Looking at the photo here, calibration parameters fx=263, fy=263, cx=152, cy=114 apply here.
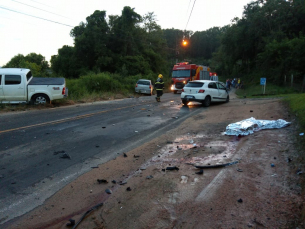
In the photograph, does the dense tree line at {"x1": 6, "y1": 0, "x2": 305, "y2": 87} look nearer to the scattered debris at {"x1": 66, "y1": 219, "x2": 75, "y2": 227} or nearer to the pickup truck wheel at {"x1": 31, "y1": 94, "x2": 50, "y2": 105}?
the pickup truck wheel at {"x1": 31, "y1": 94, "x2": 50, "y2": 105}

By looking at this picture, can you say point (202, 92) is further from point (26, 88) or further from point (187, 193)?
point (187, 193)

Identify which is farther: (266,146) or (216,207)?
(266,146)

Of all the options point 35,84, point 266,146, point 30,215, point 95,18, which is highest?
point 95,18

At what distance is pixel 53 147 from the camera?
7.02 metres

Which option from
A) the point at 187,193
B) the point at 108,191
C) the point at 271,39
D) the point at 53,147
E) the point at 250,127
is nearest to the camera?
the point at 187,193

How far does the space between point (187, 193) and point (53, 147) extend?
4.28m

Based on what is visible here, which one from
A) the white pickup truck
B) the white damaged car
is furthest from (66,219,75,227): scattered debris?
the white damaged car

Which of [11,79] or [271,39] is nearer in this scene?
[11,79]

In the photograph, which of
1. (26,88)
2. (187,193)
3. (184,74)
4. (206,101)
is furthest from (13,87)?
(184,74)

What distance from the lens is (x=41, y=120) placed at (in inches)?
430

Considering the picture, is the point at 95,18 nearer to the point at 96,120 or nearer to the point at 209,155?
the point at 96,120

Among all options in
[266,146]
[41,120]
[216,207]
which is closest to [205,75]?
[41,120]

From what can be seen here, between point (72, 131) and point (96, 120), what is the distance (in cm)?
234

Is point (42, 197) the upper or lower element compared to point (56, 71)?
lower
